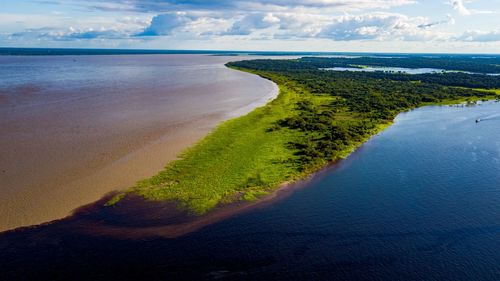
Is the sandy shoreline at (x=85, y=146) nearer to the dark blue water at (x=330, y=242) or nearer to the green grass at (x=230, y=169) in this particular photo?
the green grass at (x=230, y=169)

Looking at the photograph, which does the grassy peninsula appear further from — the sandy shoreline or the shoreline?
the sandy shoreline

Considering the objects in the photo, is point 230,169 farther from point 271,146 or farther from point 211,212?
point 271,146

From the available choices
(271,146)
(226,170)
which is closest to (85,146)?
(226,170)

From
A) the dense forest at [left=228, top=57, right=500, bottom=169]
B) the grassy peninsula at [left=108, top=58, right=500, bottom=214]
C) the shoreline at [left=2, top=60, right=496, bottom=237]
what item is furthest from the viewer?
the dense forest at [left=228, top=57, right=500, bottom=169]

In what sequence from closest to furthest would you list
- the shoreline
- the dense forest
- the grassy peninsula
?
1. the shoreline
2. the grassy peninsula
3. the dense forest

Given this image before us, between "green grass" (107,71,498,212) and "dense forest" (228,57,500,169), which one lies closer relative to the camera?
"green grass" (107,71,498,212)

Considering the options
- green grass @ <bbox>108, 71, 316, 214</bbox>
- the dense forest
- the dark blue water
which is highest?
the dense forest

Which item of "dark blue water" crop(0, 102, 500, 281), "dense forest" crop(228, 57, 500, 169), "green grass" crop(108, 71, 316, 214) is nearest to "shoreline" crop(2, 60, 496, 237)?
"green grass" crop(108, 71, 316, 214)
